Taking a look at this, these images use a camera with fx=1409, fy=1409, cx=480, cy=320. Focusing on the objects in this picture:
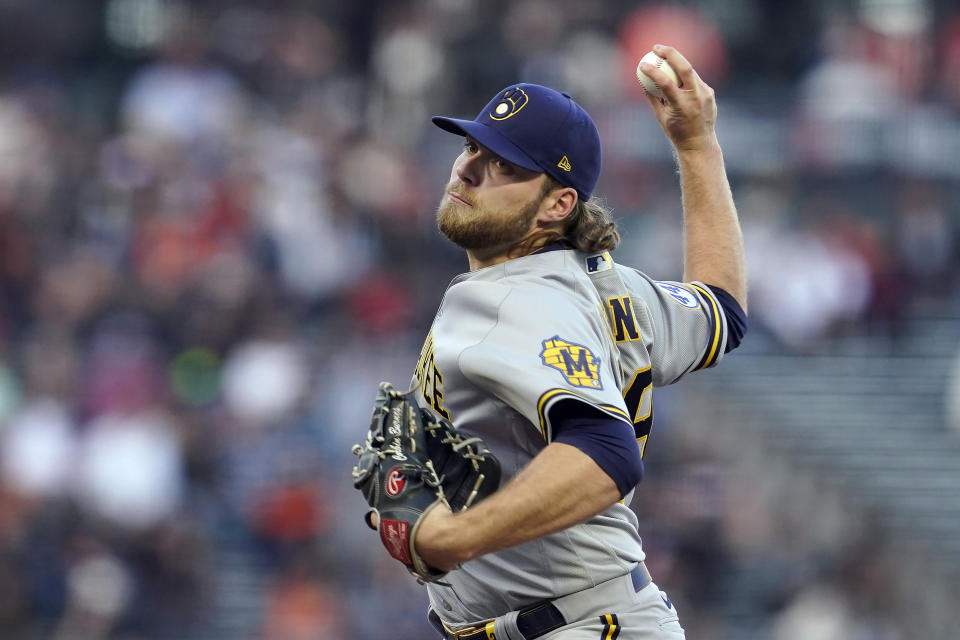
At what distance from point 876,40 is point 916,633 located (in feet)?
19.8

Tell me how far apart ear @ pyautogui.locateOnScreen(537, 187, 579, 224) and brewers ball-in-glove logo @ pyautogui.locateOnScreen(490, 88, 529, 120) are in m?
0.20

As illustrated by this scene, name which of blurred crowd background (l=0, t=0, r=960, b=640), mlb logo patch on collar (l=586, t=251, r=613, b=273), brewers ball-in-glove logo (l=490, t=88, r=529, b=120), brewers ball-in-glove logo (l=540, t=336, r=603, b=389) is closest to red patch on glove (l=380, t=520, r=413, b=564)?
brewers ball-in-glove logo (l=540, t=336, r=603, b=389)

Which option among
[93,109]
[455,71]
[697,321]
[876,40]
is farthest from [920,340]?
[697,321]

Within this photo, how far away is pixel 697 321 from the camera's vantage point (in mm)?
3359

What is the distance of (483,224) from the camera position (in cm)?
310

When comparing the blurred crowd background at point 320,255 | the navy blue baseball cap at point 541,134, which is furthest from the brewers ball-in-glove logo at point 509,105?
the blurred crowd background at point 320,255

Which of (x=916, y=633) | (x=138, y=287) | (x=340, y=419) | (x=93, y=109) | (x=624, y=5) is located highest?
(x=624, y=5)

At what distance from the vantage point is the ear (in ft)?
10.3

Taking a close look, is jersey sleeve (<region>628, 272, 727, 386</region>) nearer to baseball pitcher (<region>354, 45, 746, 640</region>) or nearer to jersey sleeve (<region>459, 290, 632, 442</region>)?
baseball pitcher (<region>354, 45, 746, 640</region>)

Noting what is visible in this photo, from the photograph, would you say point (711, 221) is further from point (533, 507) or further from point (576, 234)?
point (533, 507)

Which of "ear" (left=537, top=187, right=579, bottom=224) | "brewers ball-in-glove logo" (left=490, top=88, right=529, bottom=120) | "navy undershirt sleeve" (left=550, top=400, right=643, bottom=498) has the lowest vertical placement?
"navy undershirt sleeve" (left=550, top=400, right=643, bottom=498)

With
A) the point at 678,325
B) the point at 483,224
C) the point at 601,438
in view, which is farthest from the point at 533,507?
the point at 678,325

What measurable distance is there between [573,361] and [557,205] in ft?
1.70

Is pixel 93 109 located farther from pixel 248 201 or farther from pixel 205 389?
pixel 205 389
